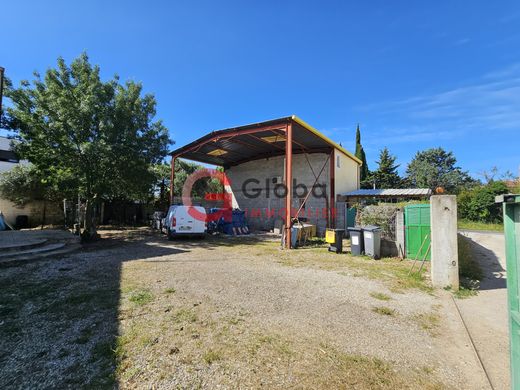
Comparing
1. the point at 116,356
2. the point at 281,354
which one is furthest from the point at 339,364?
the point at 116,356

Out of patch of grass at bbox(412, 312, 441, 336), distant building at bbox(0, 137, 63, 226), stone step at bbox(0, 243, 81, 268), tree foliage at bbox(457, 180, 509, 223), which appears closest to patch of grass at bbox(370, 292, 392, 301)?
patch of grass at bbox(412, 312, 441, 336)

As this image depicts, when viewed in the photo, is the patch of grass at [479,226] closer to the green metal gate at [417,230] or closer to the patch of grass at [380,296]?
the green metal gate at [417,230]

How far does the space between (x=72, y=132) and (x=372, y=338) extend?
1226 centimetres

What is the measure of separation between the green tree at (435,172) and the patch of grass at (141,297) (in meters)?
39.8

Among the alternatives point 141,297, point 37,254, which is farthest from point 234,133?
point 141,297

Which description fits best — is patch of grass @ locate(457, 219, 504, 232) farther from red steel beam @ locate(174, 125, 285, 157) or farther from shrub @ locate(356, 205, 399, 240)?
red steel beam @ locate(174, 125, 285, 157)

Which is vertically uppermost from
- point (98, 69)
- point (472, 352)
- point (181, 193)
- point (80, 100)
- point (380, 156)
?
point (380, 156)

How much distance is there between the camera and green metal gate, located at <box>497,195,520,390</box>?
174 cm

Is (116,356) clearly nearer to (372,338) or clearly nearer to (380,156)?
(372,338)

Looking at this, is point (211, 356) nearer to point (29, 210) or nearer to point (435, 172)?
point (29, 210)

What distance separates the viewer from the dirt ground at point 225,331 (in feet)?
8.20

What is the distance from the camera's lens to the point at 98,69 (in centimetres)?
1112

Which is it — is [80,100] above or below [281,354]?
above

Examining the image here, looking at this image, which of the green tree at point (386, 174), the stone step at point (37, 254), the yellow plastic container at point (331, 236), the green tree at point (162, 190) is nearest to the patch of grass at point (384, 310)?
the yellow plastic container at point (331, 236)
